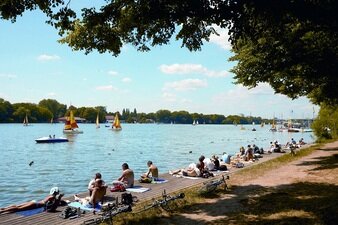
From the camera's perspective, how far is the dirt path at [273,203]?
42.0 ft

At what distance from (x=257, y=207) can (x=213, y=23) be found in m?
7.97

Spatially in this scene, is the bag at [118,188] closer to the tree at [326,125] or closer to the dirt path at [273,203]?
the dirt path at [273,203]

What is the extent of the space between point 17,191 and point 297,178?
66.9 ft

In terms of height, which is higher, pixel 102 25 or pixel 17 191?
pixel 102 25

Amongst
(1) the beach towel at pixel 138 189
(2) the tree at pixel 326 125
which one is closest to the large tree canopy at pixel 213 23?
(1) the beach towel at pixel 138 189

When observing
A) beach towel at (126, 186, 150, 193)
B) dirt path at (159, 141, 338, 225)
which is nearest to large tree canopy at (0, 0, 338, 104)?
dirt path at (159, 141, 338, 225)

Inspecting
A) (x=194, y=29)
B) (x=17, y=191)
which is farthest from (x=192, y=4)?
(x=17, y=191)

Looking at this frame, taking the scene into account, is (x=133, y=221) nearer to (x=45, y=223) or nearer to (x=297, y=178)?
(x=45, y=223)

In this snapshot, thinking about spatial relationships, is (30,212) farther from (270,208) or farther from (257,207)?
(270,208)

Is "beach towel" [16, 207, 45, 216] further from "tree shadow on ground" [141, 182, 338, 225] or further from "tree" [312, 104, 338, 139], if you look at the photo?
"tree" [312, 104, 338, 139]

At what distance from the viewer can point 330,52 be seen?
1862 cm

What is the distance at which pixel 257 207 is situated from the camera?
14625mm

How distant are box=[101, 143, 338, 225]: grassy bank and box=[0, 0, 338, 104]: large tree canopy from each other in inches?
246

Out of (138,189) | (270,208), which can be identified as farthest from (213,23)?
(138,189)
